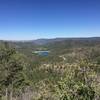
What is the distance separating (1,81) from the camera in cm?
2612

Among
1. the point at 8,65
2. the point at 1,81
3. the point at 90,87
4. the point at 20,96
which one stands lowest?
the point at 20,96

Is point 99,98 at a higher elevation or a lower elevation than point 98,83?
lower

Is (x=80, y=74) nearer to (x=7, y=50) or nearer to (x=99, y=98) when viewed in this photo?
(x=99, y=98)

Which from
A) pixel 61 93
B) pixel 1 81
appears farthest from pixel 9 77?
pixel 61 93

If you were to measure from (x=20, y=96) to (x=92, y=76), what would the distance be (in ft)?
95.0

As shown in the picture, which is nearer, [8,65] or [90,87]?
[90,87]

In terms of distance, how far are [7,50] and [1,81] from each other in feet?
12.2

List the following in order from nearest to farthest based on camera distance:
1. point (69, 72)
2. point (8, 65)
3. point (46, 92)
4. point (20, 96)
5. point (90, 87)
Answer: point (90, 87) → point (69, 72) → point (46, 92) → point (8, 65) → point (20, 96)

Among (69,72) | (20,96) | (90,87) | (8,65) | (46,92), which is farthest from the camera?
(20,96)

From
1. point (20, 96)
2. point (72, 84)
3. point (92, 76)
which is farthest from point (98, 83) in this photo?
point (20, 96)

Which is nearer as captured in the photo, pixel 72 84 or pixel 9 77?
pixel 72 84

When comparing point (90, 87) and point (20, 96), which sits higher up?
point (90, 87)

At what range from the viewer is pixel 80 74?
8.54 meters

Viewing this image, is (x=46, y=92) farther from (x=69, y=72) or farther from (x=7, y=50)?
(x=7, y=50)
